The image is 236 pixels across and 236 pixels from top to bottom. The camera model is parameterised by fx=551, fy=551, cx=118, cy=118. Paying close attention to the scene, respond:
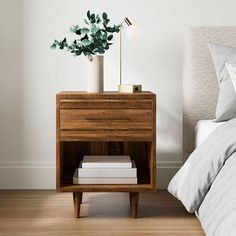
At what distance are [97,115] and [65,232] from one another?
2.03ft

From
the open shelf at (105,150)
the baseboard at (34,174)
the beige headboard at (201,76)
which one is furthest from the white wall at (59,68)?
the open shelf at (105,150)

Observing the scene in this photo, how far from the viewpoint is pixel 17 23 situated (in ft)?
11.2

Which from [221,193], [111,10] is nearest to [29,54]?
[111,10]

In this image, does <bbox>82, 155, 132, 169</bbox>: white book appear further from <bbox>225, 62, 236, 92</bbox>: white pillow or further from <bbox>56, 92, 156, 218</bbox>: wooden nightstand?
<bbox>225, 62, 236, 92</bbox>: white pillow

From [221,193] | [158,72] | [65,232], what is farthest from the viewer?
[158,72]

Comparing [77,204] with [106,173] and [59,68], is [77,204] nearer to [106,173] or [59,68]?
[106,173]

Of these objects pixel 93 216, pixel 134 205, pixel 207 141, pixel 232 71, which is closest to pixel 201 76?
pixel 232 71

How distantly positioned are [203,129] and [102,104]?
1.88 feet

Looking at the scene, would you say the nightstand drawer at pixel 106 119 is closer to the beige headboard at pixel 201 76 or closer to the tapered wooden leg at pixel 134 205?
the tapered wooden leg at pixel 134 205

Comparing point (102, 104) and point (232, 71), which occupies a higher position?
point (232, 71)

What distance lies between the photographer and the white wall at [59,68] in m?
3.41

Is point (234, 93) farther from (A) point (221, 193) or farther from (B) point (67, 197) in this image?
(B) point (67, 197)

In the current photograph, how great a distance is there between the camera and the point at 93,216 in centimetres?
281

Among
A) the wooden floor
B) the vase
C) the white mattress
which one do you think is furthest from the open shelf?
the vase
